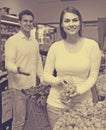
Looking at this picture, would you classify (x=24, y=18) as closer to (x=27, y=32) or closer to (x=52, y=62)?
(x=27, y=32)

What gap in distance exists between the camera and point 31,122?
7.25 ft

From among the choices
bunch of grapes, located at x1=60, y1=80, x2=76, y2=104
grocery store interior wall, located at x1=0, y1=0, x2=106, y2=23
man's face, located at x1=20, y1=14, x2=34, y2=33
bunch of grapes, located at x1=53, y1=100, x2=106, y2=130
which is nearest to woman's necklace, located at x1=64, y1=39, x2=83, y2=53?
bunch of grapes, located at x1=60, y1=80, x2=76, y2=104

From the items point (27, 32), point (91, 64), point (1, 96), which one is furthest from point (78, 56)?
point (1, 96)

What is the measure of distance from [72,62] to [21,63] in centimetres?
117

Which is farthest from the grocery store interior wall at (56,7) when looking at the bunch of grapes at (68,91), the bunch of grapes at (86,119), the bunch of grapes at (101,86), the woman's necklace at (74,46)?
the bunch of grapes at (86,119)

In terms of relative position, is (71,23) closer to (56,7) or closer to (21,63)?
(21,63)

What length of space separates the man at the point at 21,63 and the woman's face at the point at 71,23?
105 centimetres

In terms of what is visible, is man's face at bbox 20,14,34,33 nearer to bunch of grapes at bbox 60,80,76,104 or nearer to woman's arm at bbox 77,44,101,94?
woman's arm at bbox 77,44,101,94

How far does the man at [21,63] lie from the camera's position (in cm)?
304

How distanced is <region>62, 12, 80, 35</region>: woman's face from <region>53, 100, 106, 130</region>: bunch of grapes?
0.68 m

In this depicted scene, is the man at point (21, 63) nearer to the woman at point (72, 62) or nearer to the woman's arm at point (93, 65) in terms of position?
the woman at point (72, 62)

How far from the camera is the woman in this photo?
2.01 metres

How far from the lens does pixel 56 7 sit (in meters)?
8.21

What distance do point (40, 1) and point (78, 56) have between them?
6484 mm
